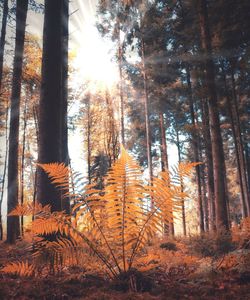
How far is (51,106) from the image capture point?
4.15m

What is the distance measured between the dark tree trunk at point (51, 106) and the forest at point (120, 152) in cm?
2

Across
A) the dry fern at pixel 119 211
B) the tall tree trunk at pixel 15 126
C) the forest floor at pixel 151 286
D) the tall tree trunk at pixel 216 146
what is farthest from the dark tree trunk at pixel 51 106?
the tall tree trunk at pixel 15 126

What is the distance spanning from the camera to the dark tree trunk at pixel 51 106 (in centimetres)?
384

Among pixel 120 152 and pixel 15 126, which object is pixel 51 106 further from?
pixel 15 126

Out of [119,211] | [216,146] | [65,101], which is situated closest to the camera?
[119,211]

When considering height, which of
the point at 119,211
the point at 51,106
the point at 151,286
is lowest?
the point at 151,286

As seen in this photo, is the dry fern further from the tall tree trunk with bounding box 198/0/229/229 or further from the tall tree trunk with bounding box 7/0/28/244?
the tall tree trunk with bounding box 7/0/28/244

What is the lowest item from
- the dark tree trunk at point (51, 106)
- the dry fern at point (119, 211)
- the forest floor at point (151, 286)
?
the forest floor at point (151, 286)

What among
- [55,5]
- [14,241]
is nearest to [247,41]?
[55,5]

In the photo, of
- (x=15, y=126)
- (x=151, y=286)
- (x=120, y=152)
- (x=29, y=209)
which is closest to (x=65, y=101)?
(x=15, y=126)

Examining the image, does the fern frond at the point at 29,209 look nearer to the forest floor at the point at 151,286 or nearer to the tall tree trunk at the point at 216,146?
the forest floor at the point at 151,286

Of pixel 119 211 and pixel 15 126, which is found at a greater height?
pixel 15 126

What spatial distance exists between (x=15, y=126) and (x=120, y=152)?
6.55 m

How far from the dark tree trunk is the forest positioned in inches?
0.7
